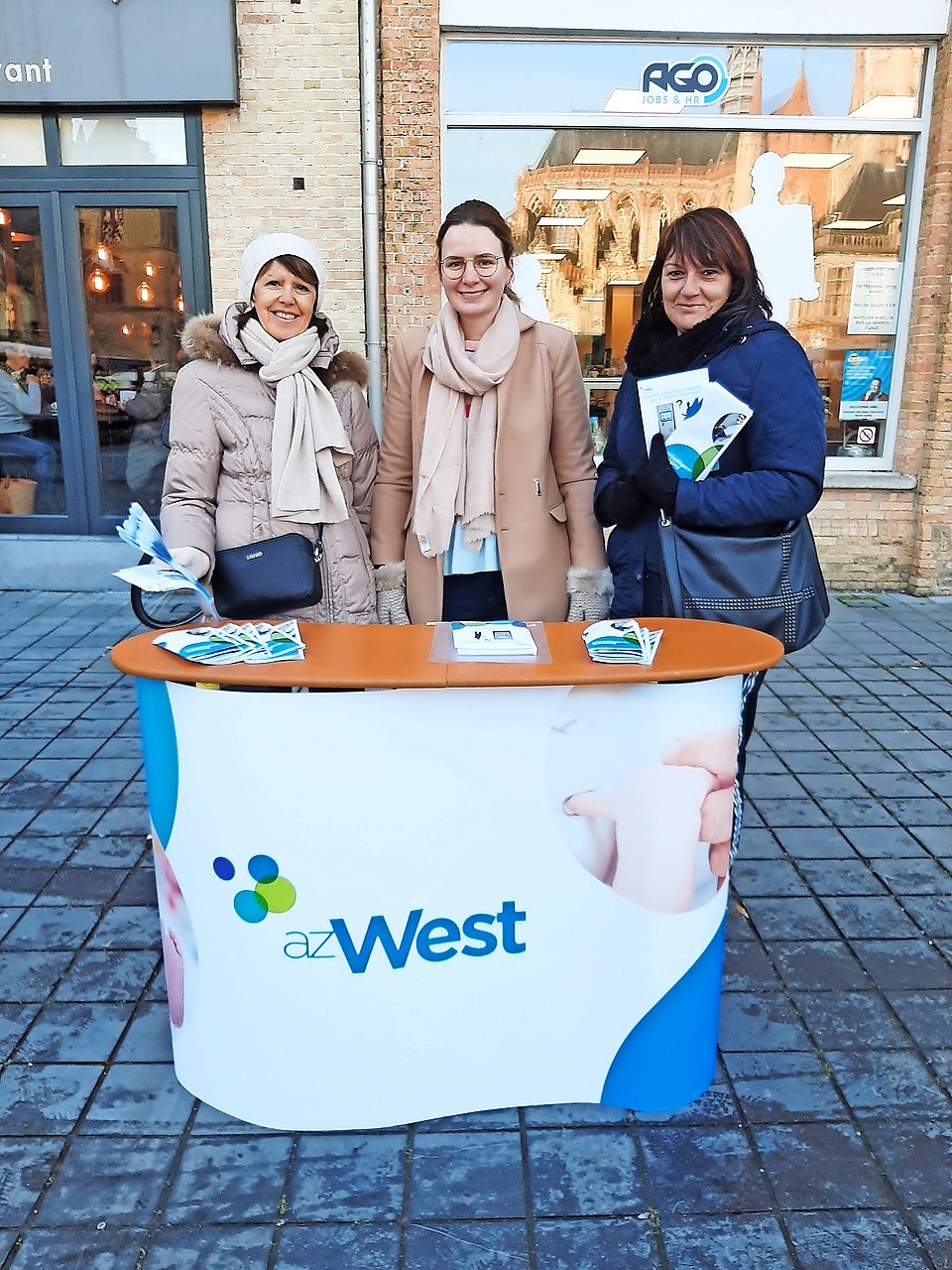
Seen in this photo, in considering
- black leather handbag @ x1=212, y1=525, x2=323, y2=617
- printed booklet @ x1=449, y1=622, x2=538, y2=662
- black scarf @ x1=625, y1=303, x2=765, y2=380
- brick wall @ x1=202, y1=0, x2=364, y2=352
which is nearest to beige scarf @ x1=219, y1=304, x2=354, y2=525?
black leather handbag @ x1=212, y1=525, x2=323, y2=617

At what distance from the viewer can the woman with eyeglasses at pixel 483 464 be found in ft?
9.52

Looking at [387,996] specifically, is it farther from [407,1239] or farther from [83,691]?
[83,691]

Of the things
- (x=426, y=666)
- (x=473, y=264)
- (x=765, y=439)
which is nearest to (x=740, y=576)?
(x=765, y=439)

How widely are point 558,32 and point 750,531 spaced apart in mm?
5643

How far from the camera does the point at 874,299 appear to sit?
24.5ft

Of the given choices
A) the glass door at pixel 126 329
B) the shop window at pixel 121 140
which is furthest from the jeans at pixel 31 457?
the shop window at pixel 121 140

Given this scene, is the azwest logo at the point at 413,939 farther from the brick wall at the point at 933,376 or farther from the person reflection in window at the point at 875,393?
the person reflection in window at the point at 875,393

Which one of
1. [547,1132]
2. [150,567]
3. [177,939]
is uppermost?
[150,567]

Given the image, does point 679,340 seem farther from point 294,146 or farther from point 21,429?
point 21,429

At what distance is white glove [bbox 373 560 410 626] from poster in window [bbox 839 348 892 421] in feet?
18.4

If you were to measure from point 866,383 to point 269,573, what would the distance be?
625cm

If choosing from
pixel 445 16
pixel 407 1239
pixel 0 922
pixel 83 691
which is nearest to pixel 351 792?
pixel 407 1239

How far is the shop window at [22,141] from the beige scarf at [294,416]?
518cm

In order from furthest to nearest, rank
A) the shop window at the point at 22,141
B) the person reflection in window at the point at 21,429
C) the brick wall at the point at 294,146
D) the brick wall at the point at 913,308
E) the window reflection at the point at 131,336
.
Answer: the person reflection in window at the point at 21,429 < the window reflection at the point at 131,336 < the shop window at the point at 22,141 < the brick wall at the point at 913,308 < the brick wall at the point at 294,146
